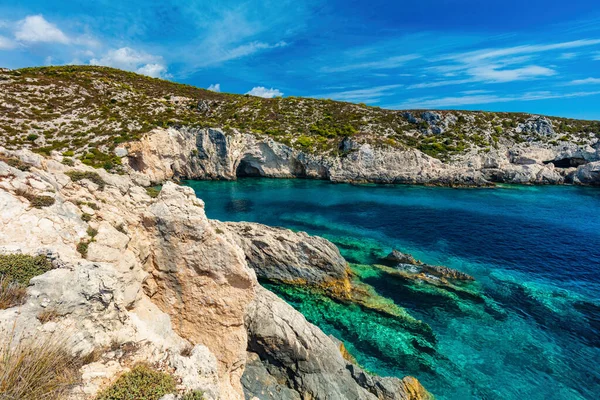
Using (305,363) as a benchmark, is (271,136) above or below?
above

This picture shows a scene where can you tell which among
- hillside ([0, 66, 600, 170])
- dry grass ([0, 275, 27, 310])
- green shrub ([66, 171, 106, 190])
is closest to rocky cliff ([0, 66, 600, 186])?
hillside ([0, 66, 600, 170])

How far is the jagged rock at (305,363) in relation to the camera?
10898mm

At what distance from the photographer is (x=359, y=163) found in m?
62.0

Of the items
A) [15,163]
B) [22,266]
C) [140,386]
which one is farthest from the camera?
[15,163]

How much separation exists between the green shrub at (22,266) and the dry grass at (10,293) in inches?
5.7

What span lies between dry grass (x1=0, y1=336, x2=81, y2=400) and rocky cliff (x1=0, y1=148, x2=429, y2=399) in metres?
0.18

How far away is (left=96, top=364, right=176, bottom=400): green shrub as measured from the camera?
15.1 feet

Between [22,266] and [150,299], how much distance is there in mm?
4001

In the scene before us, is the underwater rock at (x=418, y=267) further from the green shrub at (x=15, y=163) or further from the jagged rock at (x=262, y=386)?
the green shrub at (x=15, y=163)

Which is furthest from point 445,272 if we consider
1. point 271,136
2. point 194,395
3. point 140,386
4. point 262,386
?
point 271,136

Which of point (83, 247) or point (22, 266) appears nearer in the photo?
point (22, 266)

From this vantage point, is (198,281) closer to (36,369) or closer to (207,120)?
(36,369)

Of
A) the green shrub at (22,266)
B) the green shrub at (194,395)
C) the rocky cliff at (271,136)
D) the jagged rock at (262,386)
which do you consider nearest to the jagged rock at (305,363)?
the jagged rock at (262,386)

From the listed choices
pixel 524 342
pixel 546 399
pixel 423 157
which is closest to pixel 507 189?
pixel 423 157
